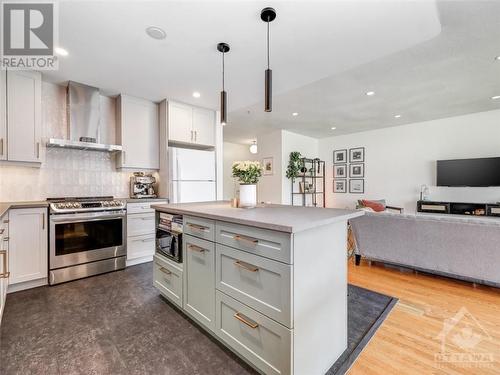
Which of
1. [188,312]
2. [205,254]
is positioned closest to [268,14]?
[205,254]

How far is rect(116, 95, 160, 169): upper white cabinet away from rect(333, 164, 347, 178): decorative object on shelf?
16.9 feet

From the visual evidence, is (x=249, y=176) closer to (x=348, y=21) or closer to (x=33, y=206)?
(x=348, y=21)

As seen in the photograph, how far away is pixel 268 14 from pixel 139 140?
2.66 m

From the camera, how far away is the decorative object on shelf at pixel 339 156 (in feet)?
22.0

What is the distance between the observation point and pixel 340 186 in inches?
270

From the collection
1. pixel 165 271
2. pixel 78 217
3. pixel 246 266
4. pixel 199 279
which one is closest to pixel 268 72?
pixel 246 266

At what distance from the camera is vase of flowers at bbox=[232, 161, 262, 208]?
190 centimetres

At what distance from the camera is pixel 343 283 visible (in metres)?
1.58

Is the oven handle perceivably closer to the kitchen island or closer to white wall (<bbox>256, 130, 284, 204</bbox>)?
the kitchen island

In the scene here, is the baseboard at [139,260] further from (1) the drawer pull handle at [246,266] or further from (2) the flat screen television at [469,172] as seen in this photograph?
(2) the flat screen television at [469,172]

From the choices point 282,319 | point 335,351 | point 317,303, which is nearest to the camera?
point 282,319

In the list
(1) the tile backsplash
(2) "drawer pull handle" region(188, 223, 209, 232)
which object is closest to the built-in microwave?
(2) "drawer pull handle" region(188, 223, 209, 232)

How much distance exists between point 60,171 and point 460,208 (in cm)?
715

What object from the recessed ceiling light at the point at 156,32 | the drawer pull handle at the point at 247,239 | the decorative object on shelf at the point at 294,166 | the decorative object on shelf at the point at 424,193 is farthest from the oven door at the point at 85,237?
the decorative object on shelf at the point at 424,193
